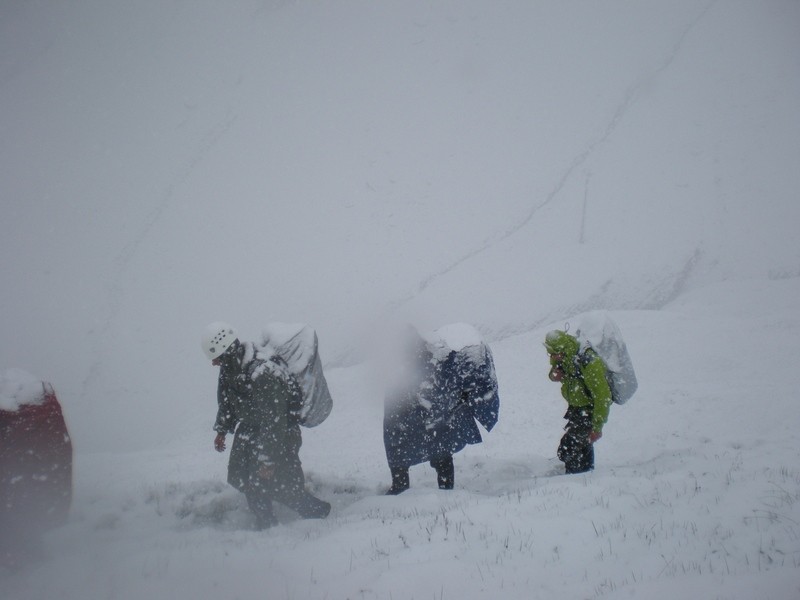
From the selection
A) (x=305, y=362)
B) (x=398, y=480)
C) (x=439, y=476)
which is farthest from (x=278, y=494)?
(x=439, y=476)

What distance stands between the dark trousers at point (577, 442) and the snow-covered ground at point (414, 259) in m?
0.55

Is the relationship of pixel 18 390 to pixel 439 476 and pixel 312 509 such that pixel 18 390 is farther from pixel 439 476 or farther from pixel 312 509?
pixel 439 476

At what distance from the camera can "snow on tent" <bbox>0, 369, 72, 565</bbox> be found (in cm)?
432

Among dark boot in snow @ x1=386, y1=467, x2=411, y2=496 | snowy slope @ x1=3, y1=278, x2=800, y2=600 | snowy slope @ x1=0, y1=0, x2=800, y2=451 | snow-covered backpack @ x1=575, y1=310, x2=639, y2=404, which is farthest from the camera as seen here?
snowy slope @ x1=0, y1=0, x2=800, y2=451

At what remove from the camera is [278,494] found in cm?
541

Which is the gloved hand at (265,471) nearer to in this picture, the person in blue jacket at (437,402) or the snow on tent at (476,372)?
the person in blue jacket at (437,402)

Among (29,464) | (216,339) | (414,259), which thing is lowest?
(29,464)

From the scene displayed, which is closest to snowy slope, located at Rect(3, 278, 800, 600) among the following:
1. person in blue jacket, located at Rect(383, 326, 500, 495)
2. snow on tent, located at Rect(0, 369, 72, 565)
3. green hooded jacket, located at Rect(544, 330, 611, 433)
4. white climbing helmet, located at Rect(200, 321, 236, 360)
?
snow on tent, located at Rect(0, 369, 72, 565)

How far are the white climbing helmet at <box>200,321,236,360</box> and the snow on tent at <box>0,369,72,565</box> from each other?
1.83m

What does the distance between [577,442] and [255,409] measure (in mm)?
4851

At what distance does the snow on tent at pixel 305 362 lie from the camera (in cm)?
555

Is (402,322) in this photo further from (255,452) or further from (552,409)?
(552,409)

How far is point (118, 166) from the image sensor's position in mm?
37969

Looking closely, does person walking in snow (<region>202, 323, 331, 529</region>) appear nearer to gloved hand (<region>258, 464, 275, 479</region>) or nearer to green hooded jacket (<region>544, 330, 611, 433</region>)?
gloved hand (<region>258, 464, 275, 479</region>)
